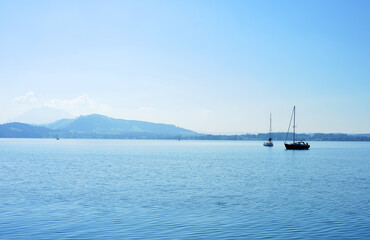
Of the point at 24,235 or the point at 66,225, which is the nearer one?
the point at 24,235

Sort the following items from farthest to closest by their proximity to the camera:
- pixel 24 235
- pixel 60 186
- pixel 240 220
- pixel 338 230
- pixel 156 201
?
pixel 60 186
pixel 156 201
pixel 240 220
pixel 338 230
pixel 24 235

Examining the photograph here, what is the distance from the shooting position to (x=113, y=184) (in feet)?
156

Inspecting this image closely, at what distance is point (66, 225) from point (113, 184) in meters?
22.4

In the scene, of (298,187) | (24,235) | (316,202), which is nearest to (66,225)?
(24,235)

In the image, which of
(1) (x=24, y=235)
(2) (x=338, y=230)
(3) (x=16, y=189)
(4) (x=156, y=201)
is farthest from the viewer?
(3) (x=16, y=189)

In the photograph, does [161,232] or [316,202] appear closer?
[161,232]

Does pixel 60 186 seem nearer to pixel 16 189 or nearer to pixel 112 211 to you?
pixel 16 189

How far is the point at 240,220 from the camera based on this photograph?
89.4 feet

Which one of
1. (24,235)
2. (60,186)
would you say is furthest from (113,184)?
(24,235)

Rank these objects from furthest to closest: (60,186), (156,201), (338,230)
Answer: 1. (60,186)
2. (156,201)
3. (338,230)

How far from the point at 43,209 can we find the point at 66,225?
21.9ft

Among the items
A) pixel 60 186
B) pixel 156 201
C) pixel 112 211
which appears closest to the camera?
pixel 112 211

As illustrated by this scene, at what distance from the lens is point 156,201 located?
34969mm

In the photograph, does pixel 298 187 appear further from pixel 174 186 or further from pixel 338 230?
pixel 338 230
